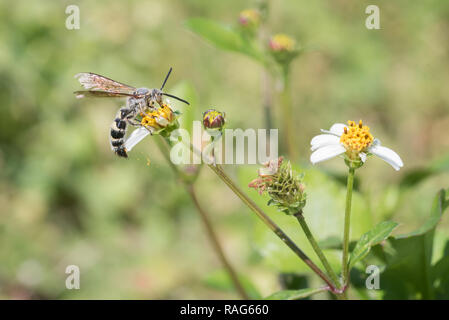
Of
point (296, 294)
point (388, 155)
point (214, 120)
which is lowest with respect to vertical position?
point (296, 294)

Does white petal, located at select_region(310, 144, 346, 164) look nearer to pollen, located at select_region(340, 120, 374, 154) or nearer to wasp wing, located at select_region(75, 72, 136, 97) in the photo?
pollen, located at select_region(340, 120, 374, 154)

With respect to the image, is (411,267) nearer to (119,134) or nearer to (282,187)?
(282,187)

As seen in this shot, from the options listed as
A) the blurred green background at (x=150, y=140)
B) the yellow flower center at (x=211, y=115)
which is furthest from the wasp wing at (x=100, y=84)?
the blurred green background at (x=150, y=140)

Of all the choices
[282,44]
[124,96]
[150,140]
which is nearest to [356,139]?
[124,96]

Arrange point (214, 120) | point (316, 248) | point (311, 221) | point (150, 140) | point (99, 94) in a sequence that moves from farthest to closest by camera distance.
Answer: point (150, 140), point (311, 221), point (99, 94), point (214, 120), point (316, 248)

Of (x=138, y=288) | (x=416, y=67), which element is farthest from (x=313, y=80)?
(x=138, y=288)

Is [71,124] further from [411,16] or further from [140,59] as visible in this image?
[411,16]

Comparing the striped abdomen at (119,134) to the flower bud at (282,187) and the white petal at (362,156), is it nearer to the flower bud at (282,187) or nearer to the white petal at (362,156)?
the flower bud at (282,187)
